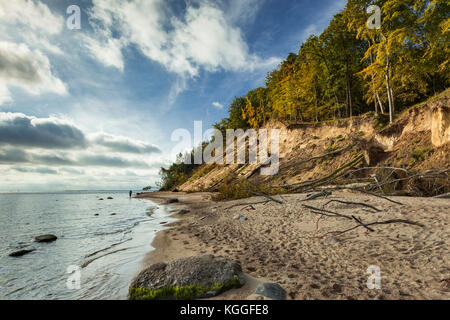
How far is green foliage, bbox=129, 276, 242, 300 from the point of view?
2.80 m

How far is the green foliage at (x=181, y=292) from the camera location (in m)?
2.80

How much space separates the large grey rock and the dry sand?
155mm

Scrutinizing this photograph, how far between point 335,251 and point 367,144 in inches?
498

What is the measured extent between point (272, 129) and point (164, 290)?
2620cm

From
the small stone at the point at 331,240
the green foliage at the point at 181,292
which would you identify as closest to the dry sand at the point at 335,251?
the small stone at the point at 331,240

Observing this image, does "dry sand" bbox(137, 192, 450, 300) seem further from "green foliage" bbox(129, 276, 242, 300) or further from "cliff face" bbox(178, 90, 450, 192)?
"cliff face" bbox(178, 90, 450, 192)

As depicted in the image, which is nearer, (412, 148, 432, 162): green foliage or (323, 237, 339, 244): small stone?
(323, 237, 339, 244): small stone

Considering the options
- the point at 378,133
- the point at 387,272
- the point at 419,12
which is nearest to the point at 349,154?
the point at 378,133

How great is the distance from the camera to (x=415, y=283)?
278 centimetres

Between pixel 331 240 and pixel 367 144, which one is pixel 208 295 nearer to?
pixel 331 240

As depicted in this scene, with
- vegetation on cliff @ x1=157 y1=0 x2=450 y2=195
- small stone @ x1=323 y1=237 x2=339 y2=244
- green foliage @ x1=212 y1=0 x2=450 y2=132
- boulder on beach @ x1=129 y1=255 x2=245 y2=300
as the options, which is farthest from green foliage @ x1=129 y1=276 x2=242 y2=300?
green foliage @ x1=212 y1=0 x2=450 y2=132

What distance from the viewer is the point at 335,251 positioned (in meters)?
4.14

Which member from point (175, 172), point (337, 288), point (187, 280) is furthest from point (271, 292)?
point (175, 172)

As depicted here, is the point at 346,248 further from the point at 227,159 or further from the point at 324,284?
the point at 227,159
